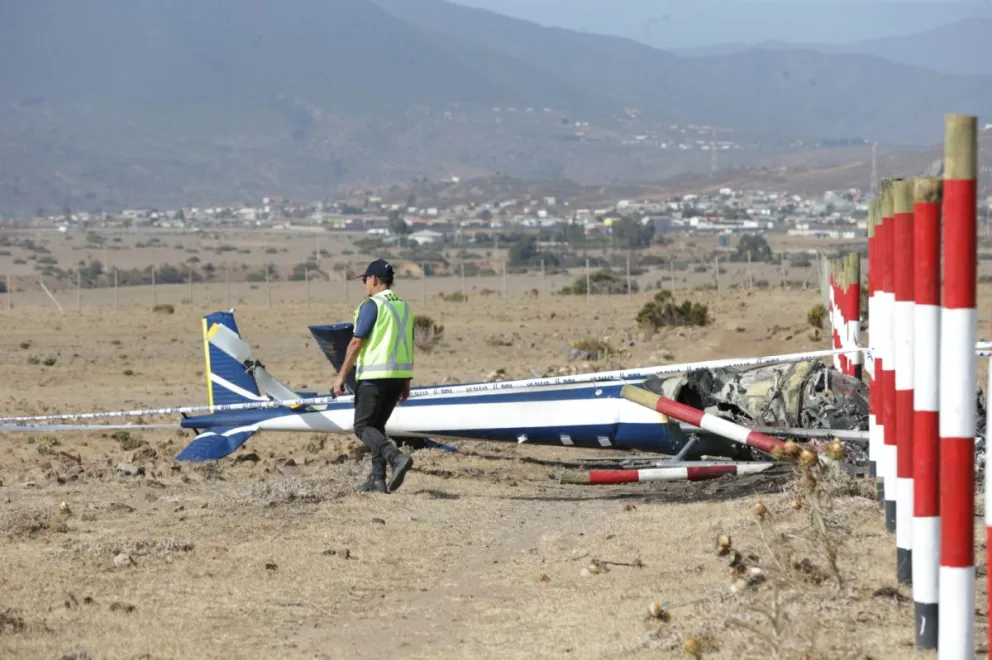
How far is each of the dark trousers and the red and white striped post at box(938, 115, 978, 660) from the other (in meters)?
6.53

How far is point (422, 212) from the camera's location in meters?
191

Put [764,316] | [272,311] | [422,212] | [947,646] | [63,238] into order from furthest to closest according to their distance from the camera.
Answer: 1. [422,212]
2. [63,238]
3. [272,311]
4. [764,316]
5. [947,646]

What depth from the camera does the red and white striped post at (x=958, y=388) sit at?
580cm

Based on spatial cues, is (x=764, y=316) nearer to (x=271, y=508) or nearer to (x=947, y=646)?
(x=271, y=508)

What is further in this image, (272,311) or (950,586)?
(272,311)

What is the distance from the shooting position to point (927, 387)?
21.7ft

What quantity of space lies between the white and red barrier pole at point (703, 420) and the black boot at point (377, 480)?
7.44ft

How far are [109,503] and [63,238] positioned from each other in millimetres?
123485

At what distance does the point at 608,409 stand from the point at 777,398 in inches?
56.5

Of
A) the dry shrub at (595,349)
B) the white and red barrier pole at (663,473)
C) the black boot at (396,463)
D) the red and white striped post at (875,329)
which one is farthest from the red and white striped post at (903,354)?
the dry shrub at (595,349)

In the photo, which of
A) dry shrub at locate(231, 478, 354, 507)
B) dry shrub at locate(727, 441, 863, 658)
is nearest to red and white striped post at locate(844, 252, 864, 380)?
dry shrub at locate(231, 478, 354, 507)

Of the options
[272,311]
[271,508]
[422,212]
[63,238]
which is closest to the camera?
[271,508]

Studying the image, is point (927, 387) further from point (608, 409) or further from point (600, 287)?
point (600, 287)

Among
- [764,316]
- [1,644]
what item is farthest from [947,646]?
[764,316]
